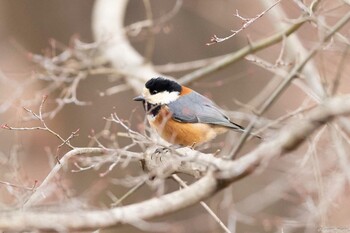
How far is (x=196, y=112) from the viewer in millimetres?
5156

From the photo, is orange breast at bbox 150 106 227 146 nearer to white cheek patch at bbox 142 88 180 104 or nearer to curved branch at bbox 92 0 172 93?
white cheek patch at bbox 142 88 180 104

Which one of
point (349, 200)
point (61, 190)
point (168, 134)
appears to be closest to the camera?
point (61, 190)

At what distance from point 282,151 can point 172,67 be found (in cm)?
416

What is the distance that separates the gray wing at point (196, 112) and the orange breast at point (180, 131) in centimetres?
4

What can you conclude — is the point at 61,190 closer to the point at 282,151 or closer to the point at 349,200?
the point at 282,151

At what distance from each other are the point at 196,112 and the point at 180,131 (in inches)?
7.8

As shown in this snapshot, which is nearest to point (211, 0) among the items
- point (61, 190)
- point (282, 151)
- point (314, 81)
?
point (314, 81)

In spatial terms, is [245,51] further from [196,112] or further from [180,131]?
[180,131]

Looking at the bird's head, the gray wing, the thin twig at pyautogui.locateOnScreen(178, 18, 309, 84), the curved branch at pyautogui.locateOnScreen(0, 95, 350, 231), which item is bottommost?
the curved branch at pyautogui.locateOnScreen(0, 95, 350, 231)

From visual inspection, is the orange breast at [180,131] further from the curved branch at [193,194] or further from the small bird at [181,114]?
the curved branch at [193,194]

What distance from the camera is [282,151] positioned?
285 centimetres

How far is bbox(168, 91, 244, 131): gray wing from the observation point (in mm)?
5098

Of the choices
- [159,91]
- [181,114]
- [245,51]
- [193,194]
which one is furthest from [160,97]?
[193,194]

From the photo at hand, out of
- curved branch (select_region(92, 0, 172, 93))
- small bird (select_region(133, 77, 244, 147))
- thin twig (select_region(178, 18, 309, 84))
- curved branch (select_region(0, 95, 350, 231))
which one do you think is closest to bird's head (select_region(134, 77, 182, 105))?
small bird (select_region(133, 77, 244, 147))
